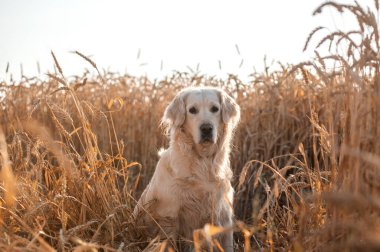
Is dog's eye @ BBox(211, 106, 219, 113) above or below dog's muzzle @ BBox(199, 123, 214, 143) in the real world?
above

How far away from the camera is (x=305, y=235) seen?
2158mm

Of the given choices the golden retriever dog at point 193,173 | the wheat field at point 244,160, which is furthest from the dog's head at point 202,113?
the wheat field at point 244,160

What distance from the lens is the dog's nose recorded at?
3.33 metres

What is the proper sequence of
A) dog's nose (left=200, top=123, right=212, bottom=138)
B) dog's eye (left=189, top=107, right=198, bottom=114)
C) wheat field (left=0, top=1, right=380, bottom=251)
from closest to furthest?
wheat field (left=0, top=1, right=380, bottom=251), dog's nose (left=200, top=123, right=212, bottom=138), dog's eye (left=189, top=107, right=198, bottom=114)

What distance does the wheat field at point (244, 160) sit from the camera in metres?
1.86

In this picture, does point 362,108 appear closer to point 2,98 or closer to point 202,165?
point 202,165

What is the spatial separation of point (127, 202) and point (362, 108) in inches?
67.0

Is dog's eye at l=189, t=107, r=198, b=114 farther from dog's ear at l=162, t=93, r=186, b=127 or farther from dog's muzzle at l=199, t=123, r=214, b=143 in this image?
dog's muzzle at l=199, t=123, r=214, b=143

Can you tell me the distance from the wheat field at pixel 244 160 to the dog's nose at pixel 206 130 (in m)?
0.40

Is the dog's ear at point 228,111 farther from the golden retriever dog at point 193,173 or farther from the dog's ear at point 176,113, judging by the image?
the dog's ear at point 176,113

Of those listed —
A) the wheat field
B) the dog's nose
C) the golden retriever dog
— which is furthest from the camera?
the dog's nose

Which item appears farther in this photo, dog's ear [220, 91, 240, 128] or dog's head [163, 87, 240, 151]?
dog's ear [220, 91, 240, 128]

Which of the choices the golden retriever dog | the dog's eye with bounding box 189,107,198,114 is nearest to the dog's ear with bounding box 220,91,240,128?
the golden retriever dog

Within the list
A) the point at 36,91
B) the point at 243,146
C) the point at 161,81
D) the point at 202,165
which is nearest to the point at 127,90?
the point at 161,81
